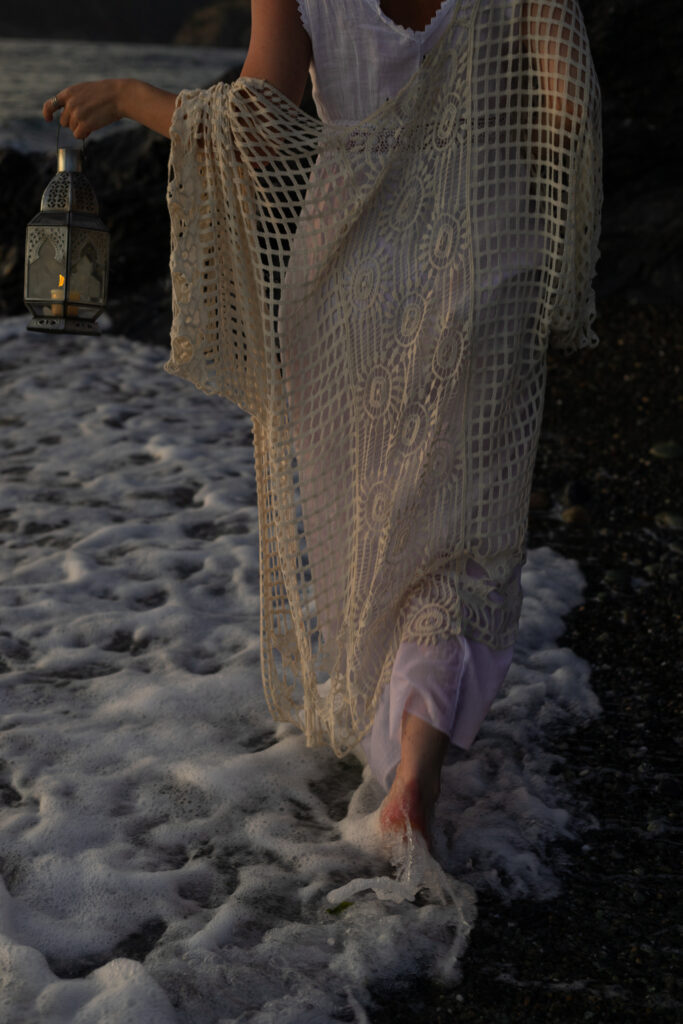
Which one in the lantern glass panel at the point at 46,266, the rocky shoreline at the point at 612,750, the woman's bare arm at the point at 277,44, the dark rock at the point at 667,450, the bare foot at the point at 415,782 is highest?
the woman's bare arm at the point at 277,44

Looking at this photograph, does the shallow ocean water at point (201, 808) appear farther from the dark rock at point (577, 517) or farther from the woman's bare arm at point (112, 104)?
the woman's bare arm at point (112, 104)

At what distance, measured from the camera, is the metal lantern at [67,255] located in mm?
1971

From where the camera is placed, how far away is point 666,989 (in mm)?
1697

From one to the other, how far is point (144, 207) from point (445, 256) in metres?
4.68

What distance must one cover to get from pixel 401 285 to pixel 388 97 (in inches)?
12.3

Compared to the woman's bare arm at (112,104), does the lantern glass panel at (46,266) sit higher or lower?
lower

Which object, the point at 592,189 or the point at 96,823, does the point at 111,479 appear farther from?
the point at 592,189

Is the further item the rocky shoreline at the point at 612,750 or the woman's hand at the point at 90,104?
the woman's hand at the point at 90,104

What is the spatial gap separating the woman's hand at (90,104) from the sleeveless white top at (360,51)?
1.11 feet

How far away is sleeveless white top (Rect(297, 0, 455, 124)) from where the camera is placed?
182 centimetres

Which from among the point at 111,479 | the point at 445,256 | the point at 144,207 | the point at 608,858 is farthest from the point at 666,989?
the point at 144,207

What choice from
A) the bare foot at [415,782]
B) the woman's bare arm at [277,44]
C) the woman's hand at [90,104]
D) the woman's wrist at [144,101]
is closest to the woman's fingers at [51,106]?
the woman's hand at [90,104]

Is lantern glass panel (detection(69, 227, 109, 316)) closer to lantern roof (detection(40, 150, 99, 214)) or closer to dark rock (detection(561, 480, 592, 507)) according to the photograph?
lantern roof (detection(40, 150, 99, 214))

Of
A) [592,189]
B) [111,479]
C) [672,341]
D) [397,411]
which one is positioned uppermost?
[592,189]
